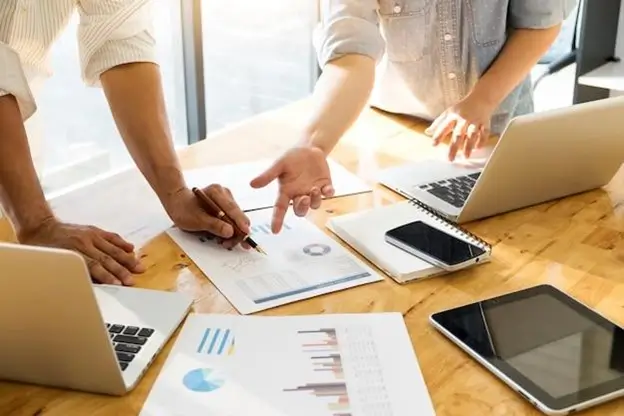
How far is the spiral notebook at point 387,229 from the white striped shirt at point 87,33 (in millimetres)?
479

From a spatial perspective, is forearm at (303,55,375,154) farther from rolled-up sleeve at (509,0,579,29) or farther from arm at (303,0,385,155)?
rolled-up sleeve at (509,0,579,29)

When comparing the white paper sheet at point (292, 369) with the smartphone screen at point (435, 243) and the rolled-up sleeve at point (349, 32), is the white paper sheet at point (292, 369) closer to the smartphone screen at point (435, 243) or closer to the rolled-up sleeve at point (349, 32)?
the smartphone screen at point (435, 243)

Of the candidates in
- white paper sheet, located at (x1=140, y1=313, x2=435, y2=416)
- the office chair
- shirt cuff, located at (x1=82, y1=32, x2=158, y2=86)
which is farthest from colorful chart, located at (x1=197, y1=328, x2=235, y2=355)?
the office chair

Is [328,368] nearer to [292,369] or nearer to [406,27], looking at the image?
[292,369]

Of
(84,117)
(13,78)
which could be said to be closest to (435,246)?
(13,78)

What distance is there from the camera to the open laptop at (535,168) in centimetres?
120

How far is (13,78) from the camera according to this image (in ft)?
3.97

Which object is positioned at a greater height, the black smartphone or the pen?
the pen

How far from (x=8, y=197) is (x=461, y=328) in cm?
66

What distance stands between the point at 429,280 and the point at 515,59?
2.43 feet

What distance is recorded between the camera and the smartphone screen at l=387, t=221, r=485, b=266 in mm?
1107

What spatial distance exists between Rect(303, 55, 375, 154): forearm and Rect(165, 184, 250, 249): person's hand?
22 cm

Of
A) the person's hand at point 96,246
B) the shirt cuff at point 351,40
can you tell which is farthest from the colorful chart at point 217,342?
the shirt cuff at point 351,40

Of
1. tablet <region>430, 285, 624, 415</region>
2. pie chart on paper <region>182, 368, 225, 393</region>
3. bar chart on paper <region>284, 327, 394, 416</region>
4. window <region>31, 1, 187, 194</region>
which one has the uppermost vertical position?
pie chart on paper <region>182, 368, 225, 393</region>
